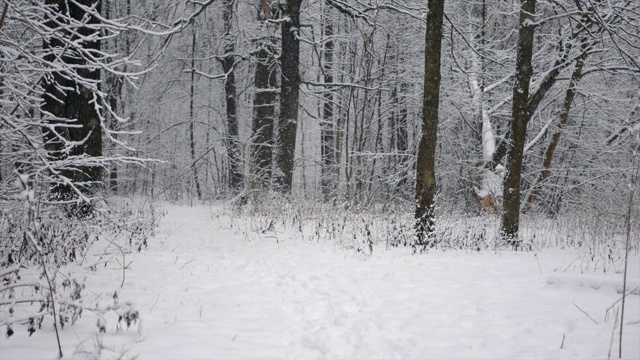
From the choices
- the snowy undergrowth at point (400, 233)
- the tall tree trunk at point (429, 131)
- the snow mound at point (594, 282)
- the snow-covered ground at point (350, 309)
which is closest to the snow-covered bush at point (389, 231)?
the snowy undergrowth at point (400, 233)

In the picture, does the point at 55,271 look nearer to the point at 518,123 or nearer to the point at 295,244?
the point at 295,244

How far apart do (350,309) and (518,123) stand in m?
5.32

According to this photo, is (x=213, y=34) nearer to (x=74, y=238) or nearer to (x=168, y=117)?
(x=168, y=117)

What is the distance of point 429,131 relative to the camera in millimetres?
6977

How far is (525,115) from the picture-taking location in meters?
7.52

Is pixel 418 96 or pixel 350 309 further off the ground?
pixel 418 96

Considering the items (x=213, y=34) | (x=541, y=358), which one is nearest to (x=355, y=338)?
(x=541, y=358)

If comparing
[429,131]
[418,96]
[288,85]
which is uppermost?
[418,96]

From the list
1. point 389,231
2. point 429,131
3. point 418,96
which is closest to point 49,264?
point 389,231

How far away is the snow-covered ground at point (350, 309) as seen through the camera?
2.98 m

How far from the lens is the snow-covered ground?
298 cm

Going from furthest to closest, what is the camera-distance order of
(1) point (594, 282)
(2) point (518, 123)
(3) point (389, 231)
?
(2) point (518, 123)
(3) point (389, 231)
(1) point (594, 282)

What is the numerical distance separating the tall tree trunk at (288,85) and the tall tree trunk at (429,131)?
448 cm

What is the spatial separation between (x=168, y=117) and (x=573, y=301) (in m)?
21.8
